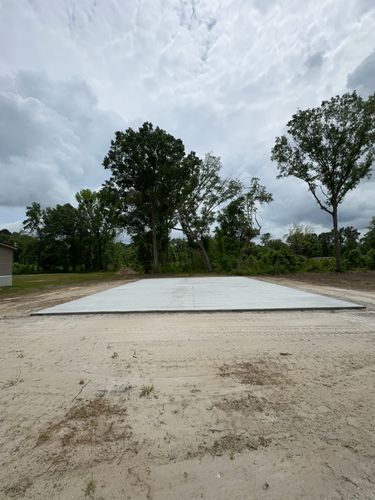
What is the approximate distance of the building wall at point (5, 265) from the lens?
→ 13992mm

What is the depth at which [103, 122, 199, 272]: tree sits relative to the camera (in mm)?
21078

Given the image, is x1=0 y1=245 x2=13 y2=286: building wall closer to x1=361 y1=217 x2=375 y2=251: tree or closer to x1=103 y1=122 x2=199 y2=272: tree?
x1=103 y1=122 x2=199 y2=272: tree

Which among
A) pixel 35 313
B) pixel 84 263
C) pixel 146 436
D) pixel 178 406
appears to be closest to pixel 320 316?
pixel 178 406

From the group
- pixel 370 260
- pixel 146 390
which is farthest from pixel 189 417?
pixel 370 260

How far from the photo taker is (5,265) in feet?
47.0

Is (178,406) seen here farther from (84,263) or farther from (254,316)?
(84,263)

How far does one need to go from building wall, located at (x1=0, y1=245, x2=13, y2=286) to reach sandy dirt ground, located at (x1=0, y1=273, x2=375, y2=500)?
12616 millimetres

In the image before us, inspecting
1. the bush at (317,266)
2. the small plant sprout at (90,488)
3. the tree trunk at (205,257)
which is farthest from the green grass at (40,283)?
the bush at (317,266)

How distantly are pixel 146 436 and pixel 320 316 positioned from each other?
13.2 ft

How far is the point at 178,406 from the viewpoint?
2.07 metres

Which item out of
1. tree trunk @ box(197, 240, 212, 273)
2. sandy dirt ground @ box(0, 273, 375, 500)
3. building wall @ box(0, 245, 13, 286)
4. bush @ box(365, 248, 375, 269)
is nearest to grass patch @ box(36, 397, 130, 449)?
sandy dirt ground @ box(0, 273, 375, 500)

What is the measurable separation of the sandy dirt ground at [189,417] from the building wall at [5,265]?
12.6m

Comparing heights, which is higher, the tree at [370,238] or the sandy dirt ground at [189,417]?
the tree at [370,238]

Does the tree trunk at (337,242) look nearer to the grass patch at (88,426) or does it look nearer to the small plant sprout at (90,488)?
the grass patch at (88,426)
